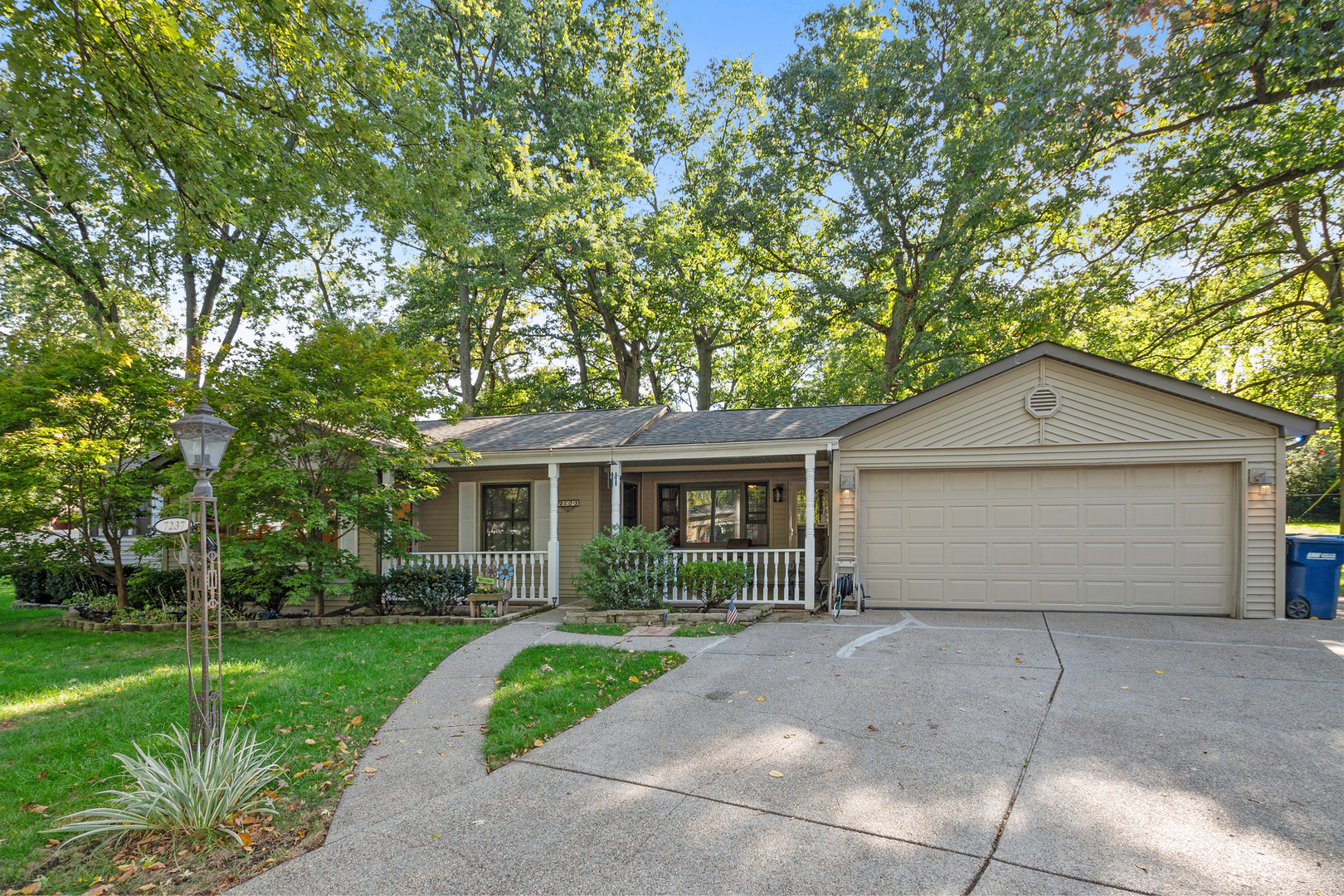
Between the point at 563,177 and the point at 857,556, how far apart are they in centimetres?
1497

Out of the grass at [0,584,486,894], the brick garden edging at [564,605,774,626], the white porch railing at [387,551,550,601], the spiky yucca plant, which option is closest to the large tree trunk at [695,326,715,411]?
the white porch railing at [387,551,550,601]

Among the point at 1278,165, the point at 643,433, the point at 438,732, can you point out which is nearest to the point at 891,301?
the point at 1278,165

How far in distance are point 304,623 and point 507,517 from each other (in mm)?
3705

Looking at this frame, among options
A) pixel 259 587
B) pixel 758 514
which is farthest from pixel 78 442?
pixel 758 514

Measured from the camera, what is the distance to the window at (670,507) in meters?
12.5

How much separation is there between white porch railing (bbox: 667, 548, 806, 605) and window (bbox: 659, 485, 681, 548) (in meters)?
1.18

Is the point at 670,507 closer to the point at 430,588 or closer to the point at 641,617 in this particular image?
the point at 641,617

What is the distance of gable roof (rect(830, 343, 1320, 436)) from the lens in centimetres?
803

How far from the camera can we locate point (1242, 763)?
3.78 meters

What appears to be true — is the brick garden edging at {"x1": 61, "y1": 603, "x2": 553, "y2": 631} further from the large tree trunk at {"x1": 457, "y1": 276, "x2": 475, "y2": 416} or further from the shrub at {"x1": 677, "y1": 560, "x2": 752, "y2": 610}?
the large tree trunk at {"x1": 457, "y1": 276, "x2": 475, "y2": 416}

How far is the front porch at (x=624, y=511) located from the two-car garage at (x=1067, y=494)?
1631 millimetres

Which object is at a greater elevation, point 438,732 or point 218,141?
point 218,141

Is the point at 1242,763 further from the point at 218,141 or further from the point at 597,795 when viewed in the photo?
the point at 218,141

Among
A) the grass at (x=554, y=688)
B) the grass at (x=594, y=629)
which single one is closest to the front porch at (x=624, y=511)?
→ the grass at (x=594, y=629)
